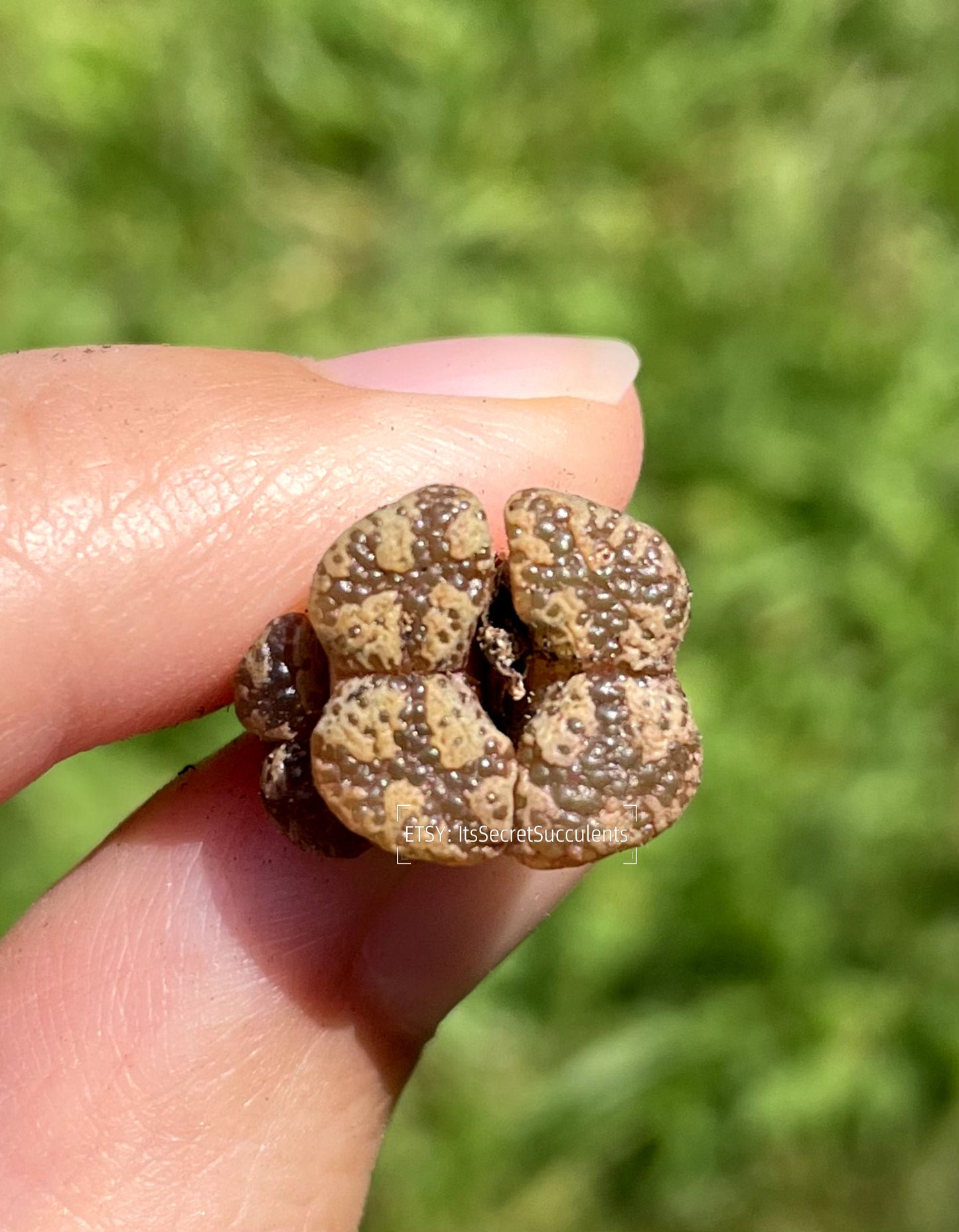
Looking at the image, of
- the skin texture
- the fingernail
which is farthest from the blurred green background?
the fingernail

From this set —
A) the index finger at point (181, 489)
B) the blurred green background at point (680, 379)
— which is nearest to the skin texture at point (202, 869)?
the index finger at point (181, 489)

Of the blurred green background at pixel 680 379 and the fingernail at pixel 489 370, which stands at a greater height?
the fingernail at pixel 489 370

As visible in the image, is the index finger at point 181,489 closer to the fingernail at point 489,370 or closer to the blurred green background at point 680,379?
the fingernail at point 489,370

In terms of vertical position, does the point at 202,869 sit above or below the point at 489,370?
below

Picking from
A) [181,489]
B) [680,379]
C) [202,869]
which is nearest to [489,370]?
[181,489]

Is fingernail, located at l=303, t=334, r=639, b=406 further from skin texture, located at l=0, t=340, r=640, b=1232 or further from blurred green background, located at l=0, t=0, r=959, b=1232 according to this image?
blurred green background, located at l=0, t=0, r=959, b=1232

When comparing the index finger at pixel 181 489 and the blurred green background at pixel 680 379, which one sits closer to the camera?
the index finger at pixel 181 489

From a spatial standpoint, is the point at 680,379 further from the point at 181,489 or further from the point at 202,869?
the point at 202,869
